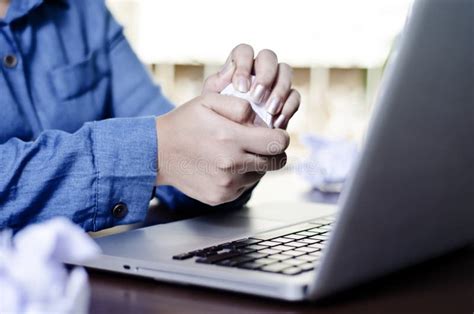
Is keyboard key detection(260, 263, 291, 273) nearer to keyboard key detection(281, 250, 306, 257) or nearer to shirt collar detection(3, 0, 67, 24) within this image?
keyboard key detection(281, 250, 306, 257)

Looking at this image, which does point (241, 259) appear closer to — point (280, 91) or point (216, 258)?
point (216, 258)

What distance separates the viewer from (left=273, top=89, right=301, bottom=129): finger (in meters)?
0.69

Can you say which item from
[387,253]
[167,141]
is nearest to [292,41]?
[167,141]

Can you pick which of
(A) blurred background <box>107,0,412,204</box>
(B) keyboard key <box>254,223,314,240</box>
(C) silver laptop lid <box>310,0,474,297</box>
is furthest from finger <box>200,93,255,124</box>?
(A) blurred background <box>107,0,412,204</box>

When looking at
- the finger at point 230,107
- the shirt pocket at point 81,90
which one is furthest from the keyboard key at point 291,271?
the shirt pocket at point 81,90

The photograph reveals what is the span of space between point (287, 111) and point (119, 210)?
212 millimetres

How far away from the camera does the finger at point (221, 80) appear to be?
732 millimetres

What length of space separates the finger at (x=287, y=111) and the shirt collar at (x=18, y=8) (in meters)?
0.45

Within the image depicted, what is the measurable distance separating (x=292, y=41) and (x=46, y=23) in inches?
78.3

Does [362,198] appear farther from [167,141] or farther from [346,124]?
[346,124]

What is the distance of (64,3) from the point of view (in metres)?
1.09

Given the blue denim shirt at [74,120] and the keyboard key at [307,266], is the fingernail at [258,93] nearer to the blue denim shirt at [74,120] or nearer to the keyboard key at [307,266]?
the blue denim shirt at [74,120]

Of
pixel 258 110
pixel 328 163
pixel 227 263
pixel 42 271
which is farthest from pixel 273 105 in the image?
pixel 328 163

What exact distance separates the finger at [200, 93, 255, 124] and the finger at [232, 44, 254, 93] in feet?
0.10
